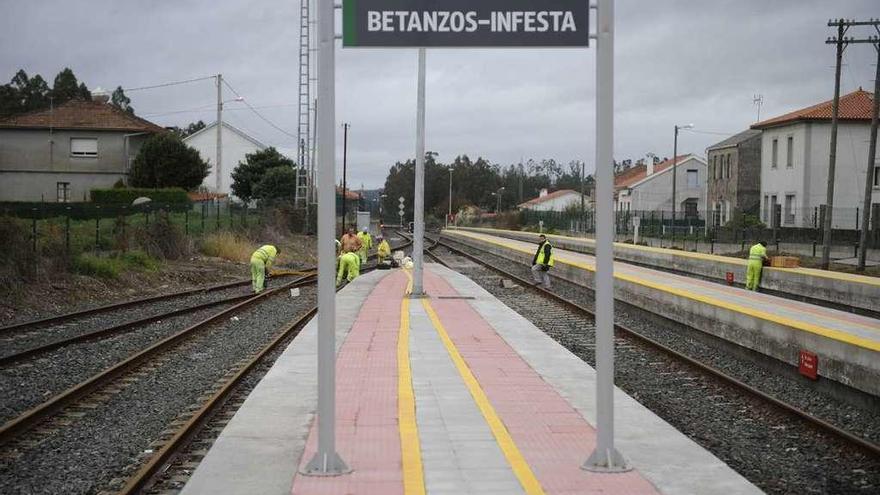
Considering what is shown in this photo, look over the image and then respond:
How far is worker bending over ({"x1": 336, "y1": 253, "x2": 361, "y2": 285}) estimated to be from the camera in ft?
89.5

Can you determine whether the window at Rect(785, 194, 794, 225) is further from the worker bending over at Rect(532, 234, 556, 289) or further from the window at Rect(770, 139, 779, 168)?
the worker bending over at Rect(532, 234, 556, 289)

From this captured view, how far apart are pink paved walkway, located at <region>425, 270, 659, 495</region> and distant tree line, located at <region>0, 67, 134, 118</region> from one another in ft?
330

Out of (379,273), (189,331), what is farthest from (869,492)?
(379,273)

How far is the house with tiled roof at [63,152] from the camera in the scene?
5444 centimetres

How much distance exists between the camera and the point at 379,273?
3353cm

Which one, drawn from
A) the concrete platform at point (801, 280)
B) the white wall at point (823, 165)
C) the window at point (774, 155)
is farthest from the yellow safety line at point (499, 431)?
the window at point (774, 155)

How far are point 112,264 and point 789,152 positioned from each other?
4232 centimetres

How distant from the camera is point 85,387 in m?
11.1

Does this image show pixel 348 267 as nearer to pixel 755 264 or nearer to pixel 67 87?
pixel 755 264

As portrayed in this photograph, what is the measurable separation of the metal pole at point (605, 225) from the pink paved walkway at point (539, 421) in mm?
285

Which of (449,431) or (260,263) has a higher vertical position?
(260,263)

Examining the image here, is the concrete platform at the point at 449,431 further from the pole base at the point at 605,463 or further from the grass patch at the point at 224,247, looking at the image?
the grass patch at the point at 224,247

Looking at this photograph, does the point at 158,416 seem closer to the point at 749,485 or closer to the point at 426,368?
the point at 426,368

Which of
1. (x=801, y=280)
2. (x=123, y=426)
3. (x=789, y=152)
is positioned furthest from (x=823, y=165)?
(x=123, y=426)
